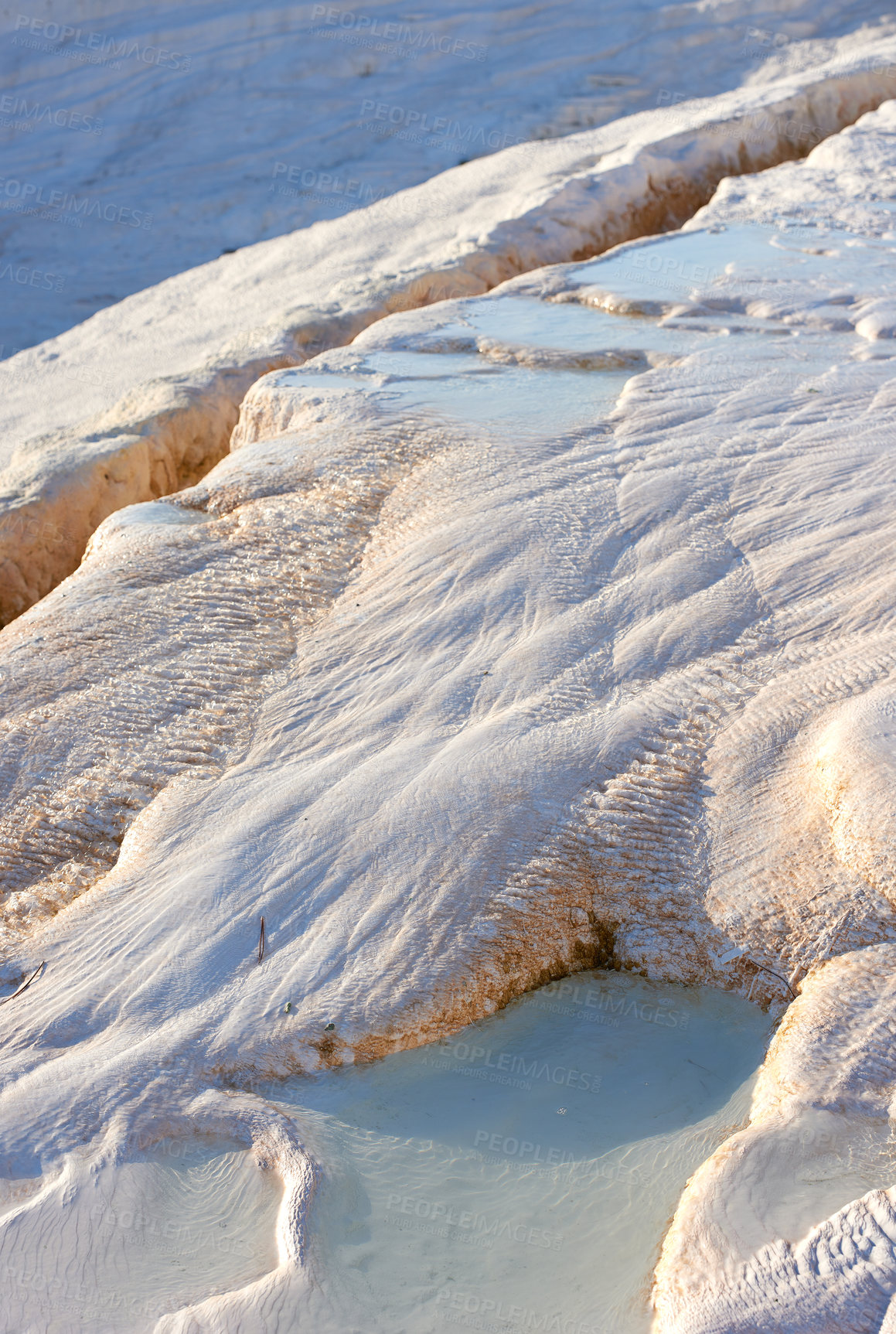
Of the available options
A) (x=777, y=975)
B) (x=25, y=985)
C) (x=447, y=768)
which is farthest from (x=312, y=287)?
(x=777, y=975)

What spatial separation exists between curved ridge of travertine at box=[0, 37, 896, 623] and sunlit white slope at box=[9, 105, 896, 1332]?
1.70m

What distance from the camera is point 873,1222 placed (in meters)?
2.02

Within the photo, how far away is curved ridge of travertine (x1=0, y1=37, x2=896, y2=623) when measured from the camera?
5.69m

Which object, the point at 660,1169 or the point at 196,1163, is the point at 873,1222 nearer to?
the point at 660,1169

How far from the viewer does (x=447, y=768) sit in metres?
2.91

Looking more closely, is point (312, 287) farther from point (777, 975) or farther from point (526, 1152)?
point (526, 1152)

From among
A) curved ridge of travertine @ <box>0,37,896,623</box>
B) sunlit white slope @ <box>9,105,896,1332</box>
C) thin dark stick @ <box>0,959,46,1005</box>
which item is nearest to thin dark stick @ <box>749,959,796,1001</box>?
sunlit white slope @ <box>9,105,896,1332</box>

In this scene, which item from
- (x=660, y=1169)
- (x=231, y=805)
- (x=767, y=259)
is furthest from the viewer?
(x=767, y=259)

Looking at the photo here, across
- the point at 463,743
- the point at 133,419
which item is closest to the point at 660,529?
the point at 463,743

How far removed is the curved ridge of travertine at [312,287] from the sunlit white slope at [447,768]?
5.57 feet

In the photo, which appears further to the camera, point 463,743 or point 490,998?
point 463,743

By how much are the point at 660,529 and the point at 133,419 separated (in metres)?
3.48

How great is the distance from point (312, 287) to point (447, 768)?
566 centimetres

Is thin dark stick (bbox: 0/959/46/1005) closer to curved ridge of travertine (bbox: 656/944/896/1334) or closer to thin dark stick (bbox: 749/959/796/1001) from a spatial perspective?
curved ridge of travertine (bbox: 656/944/896/1334)
